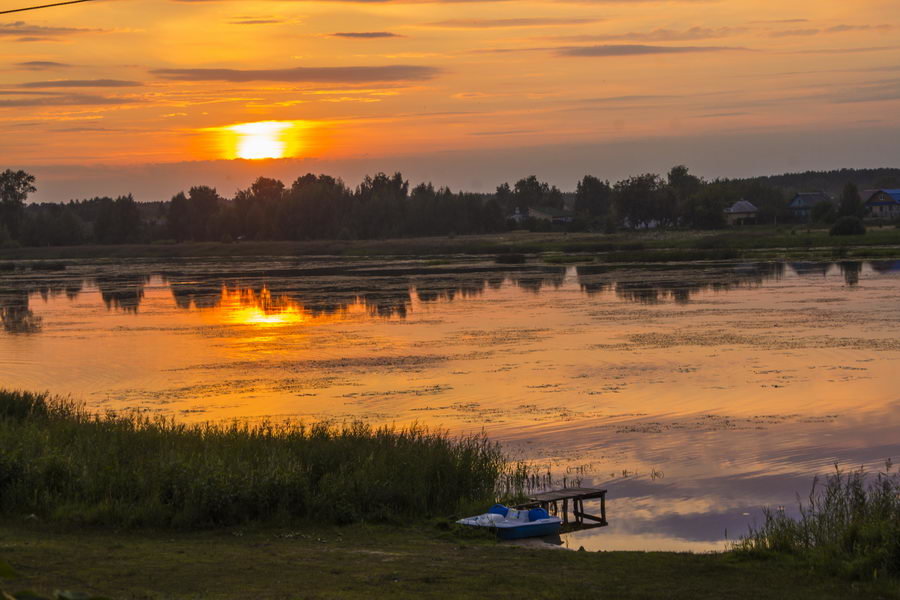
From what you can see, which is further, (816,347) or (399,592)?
(816,347)

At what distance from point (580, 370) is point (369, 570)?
1662cm

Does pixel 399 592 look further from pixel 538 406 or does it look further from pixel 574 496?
pixel 538 406

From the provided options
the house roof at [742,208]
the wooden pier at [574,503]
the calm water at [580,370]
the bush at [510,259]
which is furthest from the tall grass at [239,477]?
the house roof at [742,208]

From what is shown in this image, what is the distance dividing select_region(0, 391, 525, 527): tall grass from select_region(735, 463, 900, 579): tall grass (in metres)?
3.80

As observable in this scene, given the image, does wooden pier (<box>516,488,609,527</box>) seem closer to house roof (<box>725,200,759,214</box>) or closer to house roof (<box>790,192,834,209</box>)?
house roof (<box>725,200,759,214</box>)

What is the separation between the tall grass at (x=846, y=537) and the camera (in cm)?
977

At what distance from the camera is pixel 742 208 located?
142 meters

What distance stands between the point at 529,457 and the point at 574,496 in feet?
11.9

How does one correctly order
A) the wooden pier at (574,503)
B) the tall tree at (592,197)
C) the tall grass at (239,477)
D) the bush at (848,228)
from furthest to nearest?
the tall tree at (592,197), the bush at (848,228), the wooden pier at (574,503), the tall grass at (239,477)

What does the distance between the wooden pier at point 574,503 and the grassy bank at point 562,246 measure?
61.4m

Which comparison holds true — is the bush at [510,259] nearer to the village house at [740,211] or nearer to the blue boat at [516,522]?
the village house at [740,211]

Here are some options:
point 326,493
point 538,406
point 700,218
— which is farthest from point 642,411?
Result: point 700,218

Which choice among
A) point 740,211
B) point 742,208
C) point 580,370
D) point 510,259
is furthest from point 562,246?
point 580,370

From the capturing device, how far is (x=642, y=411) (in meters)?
20.8
